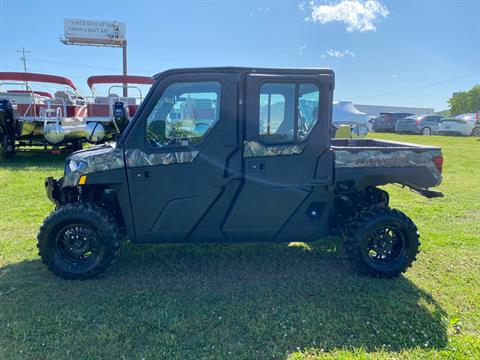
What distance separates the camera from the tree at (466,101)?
55.2 meters

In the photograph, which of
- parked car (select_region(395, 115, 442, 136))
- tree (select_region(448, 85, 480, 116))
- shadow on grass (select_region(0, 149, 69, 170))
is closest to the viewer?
shadow on grass (select_region(0, 149, 69, 170))

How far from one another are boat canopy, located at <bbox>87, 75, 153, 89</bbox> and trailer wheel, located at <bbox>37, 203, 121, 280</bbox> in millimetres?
8264

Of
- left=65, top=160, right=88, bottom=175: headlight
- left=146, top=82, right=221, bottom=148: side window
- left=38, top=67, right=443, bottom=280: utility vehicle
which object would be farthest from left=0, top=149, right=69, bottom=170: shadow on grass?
left=146, top=82, right=221, bottom=148: side window

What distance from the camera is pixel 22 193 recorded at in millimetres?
6668

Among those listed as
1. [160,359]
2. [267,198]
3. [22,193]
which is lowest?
[160,359]

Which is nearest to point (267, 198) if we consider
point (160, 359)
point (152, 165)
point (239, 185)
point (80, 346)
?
point (239, 185)

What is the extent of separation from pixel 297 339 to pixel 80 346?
1.69 metres

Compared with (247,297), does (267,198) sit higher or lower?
higher

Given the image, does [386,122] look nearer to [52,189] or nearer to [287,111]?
[287,111]

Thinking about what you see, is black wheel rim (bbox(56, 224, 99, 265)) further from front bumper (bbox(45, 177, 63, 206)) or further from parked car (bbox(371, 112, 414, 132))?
parked car (bbox(371, 112, 414, 132))

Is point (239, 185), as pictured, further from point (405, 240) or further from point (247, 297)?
point (405, 240)

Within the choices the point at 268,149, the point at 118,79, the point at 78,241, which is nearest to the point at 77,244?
the point at 78,241

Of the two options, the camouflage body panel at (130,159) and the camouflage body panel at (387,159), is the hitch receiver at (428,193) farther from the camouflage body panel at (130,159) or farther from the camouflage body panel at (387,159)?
the camouflage body panel at (130,159)

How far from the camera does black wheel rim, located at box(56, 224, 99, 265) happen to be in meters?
3.47
